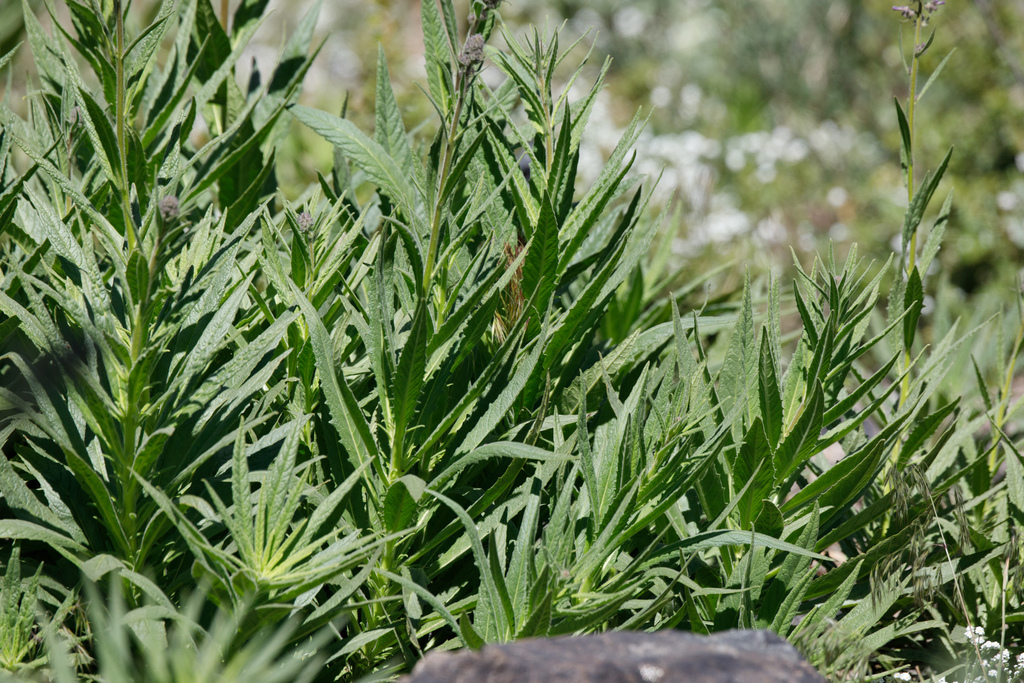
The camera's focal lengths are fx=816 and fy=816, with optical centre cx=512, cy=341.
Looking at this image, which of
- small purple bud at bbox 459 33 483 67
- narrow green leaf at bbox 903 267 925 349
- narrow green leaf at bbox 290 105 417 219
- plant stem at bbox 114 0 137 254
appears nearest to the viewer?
small purple bud at bbox 459 33 483 67

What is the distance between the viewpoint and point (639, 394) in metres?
1.47

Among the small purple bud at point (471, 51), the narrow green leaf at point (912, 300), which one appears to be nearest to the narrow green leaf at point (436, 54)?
the small purple bud at point (471, 51)

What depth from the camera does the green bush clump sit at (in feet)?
4.02

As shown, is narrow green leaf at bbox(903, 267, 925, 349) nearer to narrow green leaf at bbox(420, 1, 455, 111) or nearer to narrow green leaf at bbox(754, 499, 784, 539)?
narrow green leaf at bbox(754, 499, 784, 539)

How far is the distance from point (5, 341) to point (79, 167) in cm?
64

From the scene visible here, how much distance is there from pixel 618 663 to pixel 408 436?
61cm

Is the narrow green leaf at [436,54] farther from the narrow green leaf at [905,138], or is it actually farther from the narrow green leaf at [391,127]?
the narrow green leaf at [905,138]

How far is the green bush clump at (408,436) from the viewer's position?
1.23 metres

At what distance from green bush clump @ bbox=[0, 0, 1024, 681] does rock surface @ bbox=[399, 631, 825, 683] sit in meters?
0.14

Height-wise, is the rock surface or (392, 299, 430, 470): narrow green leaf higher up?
(392, 299, 430, 470): narrow green leaf

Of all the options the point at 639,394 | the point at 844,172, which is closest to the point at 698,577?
the point at 639,394

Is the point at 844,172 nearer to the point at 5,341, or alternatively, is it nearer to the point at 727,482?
the point at 727,482

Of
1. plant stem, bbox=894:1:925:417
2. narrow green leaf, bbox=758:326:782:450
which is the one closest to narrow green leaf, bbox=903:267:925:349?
plant stem, bbox=894:1:925:417

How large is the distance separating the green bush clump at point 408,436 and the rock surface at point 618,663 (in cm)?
14
